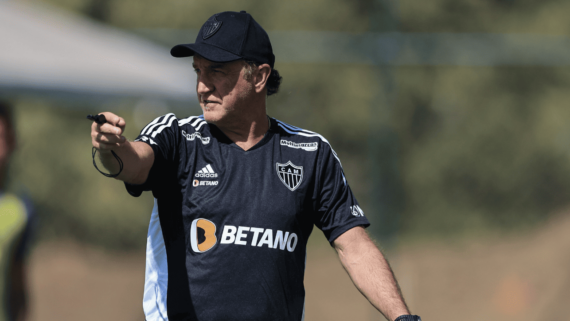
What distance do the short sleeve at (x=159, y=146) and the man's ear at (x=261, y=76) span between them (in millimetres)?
372

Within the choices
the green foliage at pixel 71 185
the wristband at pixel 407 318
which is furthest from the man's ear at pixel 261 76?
the green foliage at pixel 71 185

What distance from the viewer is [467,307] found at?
673 cm

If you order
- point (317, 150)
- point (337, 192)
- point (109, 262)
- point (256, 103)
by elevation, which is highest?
point (256, 103)

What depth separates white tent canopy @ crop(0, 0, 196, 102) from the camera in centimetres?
453

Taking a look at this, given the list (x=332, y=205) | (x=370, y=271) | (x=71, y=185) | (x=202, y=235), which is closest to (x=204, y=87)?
(x=202, y=235)

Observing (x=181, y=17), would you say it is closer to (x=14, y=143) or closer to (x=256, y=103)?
(x=14, y=143)

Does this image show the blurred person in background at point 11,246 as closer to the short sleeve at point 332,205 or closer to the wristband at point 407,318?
the short sleeve at point 332,205

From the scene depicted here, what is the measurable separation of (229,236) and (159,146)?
1.36ft

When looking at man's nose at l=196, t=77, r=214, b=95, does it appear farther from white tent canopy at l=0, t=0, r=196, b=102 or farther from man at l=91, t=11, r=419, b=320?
white tent canopy at l=0, t=0, r=196, b=102

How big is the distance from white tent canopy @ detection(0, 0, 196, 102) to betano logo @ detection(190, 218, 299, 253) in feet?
9.81

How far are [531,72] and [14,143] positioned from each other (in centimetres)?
980

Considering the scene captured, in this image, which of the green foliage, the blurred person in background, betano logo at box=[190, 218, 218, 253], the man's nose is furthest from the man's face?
the green foliage

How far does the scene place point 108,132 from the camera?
5.75 ft

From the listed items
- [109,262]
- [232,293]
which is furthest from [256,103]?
[109,262]
